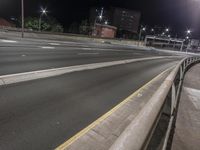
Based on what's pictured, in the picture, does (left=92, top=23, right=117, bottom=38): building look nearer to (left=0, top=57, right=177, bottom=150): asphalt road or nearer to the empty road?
the empty road

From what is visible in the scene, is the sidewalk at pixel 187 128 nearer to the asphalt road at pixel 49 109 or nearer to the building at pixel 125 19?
the asphalt road at pixel 49 109

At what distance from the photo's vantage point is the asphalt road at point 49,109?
14.5 ft

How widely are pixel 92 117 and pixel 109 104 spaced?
1.51m

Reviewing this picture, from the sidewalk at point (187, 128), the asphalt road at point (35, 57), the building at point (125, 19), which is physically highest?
the building at point (125, 19)

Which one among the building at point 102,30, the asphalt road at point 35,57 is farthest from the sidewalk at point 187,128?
the building at point 102,30

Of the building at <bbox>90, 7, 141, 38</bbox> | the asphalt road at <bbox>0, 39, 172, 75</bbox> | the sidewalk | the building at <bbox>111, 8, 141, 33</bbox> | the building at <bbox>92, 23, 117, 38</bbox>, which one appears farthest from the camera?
the building at <bbox>111, 8, 141, 33</bbox>

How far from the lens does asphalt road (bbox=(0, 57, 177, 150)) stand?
443 centimetres

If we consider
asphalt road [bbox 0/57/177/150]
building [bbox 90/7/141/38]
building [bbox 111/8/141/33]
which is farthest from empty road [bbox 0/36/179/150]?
building [bbox 111/8/141/33]

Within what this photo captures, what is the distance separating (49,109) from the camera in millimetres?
5992

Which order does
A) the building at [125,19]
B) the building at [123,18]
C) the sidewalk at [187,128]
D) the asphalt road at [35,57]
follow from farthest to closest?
the building at [125,19] < the building at [123,18] < the asphalt road at [35,57] < the sidewalk at [187,128]

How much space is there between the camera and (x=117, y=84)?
35.1ft

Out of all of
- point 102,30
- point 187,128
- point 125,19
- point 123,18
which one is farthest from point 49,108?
point 125,19

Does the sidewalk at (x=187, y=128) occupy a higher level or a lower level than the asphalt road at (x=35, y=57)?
lower

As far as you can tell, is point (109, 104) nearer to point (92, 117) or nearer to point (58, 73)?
point (92, 117)
